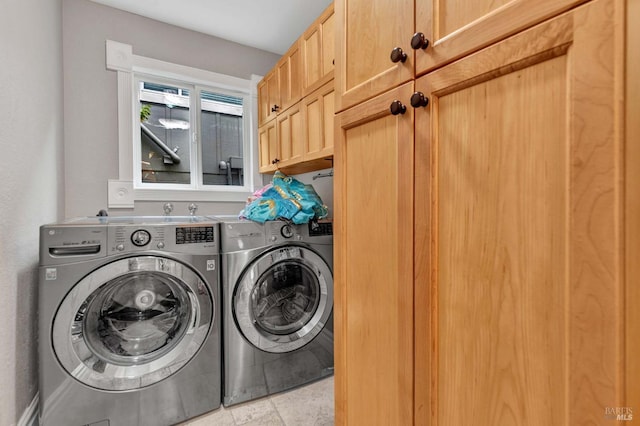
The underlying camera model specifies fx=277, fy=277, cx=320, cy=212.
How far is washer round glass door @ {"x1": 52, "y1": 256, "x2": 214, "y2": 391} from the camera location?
1206 millimetres

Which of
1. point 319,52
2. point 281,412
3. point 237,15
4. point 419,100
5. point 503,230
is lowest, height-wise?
point 281,412

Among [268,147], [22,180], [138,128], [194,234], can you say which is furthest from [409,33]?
[138,128]

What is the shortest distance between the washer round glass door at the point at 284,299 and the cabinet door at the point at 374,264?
26.9 inches

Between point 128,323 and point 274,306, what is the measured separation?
75 cm

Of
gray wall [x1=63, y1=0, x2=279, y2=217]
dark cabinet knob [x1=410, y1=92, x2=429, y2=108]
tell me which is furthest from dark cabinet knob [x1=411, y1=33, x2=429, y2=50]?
gray wall [x1=63, y1=0, x2=279, y2=217]

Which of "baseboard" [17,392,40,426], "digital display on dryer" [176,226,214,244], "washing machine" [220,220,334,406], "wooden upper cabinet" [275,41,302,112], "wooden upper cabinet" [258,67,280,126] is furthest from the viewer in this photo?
"wooden upper cabinet" [258,67,280,126]

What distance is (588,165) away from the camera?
440 mm

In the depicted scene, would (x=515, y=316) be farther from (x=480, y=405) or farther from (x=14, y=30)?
(x=14, y=30)

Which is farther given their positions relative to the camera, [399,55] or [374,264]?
[374,264]

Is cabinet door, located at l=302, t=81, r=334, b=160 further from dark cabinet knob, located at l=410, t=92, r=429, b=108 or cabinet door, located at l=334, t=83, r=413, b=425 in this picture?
dark cabinet knob, located at l=410, t=92, r=429, b=108

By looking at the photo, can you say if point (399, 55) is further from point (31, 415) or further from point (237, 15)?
point (31, 415)

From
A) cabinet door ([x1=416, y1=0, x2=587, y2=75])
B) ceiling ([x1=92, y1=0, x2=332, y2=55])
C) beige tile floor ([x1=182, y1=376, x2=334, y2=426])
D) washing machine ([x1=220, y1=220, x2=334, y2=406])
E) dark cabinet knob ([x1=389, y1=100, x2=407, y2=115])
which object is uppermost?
ceiling ([x1=92, y1=0, x2=332, y2=55])

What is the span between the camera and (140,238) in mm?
1316

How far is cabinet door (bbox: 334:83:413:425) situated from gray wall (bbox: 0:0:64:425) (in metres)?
1.29
